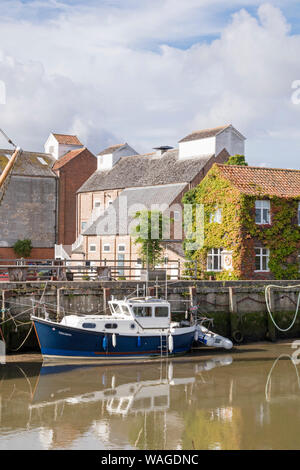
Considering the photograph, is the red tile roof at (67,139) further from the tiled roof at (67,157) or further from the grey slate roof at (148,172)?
the grey slate roof at (148,172)

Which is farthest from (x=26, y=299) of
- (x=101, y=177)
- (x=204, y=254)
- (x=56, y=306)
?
(x=101, y=177)

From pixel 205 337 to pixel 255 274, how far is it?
32.6 ft

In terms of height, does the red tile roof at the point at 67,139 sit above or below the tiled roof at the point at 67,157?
above

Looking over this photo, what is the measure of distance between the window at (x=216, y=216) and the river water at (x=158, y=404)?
1225 cm

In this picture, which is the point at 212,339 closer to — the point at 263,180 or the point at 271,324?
the point at 271,324

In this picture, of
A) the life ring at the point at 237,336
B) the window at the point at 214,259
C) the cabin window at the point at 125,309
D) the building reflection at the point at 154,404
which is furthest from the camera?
the window at the point at 214,259

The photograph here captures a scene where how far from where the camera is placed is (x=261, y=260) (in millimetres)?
38938

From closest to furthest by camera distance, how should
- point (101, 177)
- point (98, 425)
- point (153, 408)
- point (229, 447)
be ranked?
1. point (229, 447)
2. point (98, 425)
3. point (153, 408)
4. point (101, 177)

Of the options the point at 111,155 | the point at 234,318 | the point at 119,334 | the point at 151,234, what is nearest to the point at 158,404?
the point at 119,334

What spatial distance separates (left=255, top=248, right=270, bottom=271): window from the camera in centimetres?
3888

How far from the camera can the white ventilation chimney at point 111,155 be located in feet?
219

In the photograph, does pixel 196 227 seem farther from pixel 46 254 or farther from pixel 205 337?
pixel 46 254

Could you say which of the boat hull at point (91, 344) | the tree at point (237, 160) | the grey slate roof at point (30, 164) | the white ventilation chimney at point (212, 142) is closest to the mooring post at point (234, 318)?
the boat hull at point (91, 344)

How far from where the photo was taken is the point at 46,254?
7044cm
